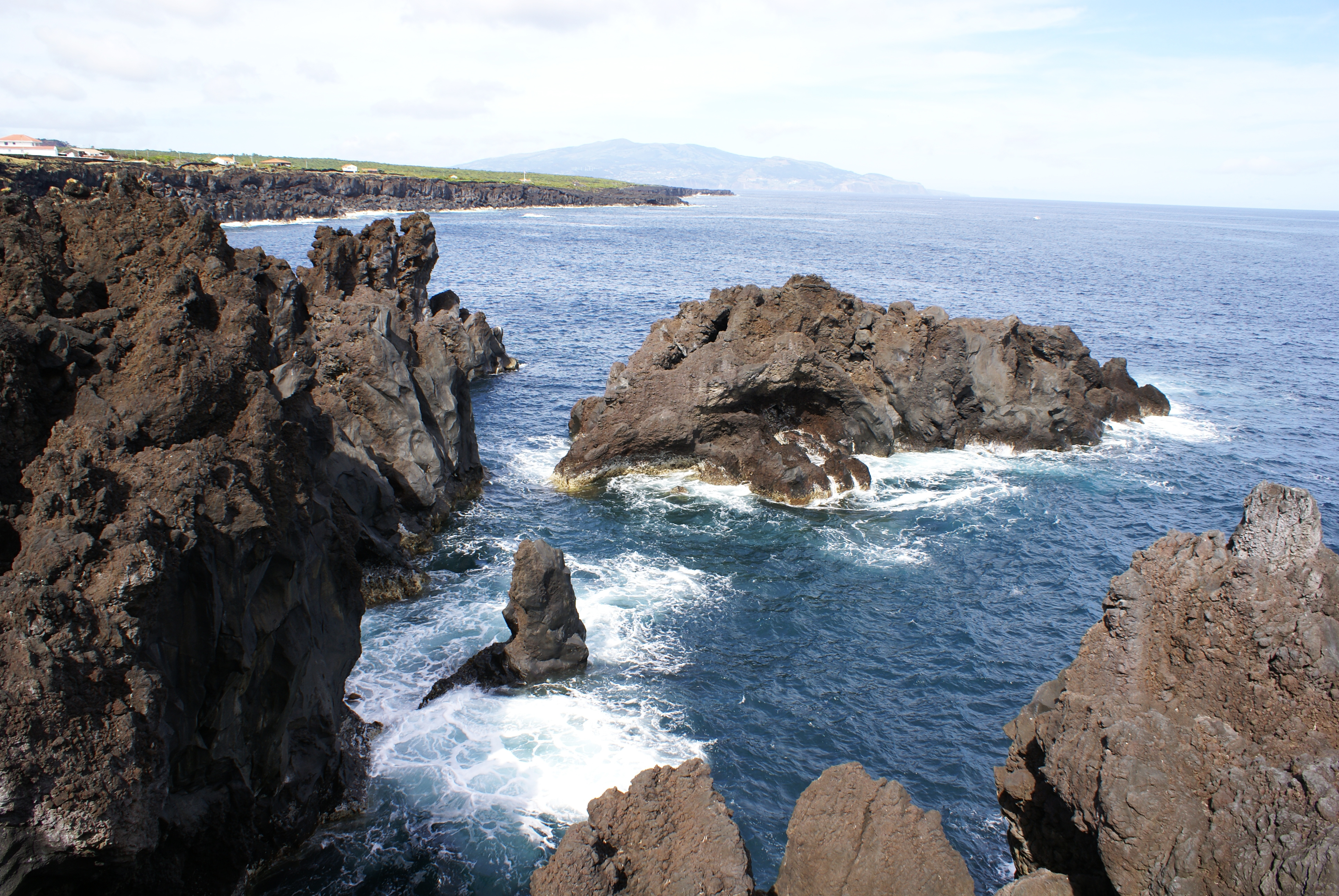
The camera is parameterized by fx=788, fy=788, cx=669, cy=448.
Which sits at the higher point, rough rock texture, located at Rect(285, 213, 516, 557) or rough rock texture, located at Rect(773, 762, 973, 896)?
rough rock texture, located at Rect(285, 213, 516, 557)

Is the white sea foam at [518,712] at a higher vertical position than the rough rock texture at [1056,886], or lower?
lower

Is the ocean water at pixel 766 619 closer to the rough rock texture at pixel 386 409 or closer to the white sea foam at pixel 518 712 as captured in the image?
the white sea foam at pixel 518 712

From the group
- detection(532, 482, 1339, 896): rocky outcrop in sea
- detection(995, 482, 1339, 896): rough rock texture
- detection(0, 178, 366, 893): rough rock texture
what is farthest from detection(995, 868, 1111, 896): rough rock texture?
detection(0, 178, 366, 893): rough rock texture

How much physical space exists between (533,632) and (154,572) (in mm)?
10975

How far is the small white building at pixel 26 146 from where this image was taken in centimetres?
15600

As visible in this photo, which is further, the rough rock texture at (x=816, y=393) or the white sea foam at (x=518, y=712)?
the rough rock texture at (x=816, y=393)

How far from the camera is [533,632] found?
20312 mm

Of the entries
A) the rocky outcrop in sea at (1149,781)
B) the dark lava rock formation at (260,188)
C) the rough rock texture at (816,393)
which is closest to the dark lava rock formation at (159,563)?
the rocky outcrop in sea at (1149,781)

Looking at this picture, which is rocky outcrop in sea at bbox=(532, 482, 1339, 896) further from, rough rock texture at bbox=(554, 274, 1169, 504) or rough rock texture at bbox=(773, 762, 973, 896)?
rough rock texture at bbox=(554, 274, 1169, 504)

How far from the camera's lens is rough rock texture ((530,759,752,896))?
36.7ft

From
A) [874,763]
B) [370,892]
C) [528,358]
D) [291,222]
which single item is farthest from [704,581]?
[291,222]

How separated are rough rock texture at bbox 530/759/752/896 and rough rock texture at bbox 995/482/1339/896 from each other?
15.1 feet

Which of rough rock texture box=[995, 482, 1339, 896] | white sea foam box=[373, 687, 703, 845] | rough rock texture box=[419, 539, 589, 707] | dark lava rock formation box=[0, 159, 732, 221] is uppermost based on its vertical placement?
dark lava rock formation box=[0, 159, 732, 221]

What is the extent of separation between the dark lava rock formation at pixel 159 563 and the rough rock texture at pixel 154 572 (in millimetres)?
33
